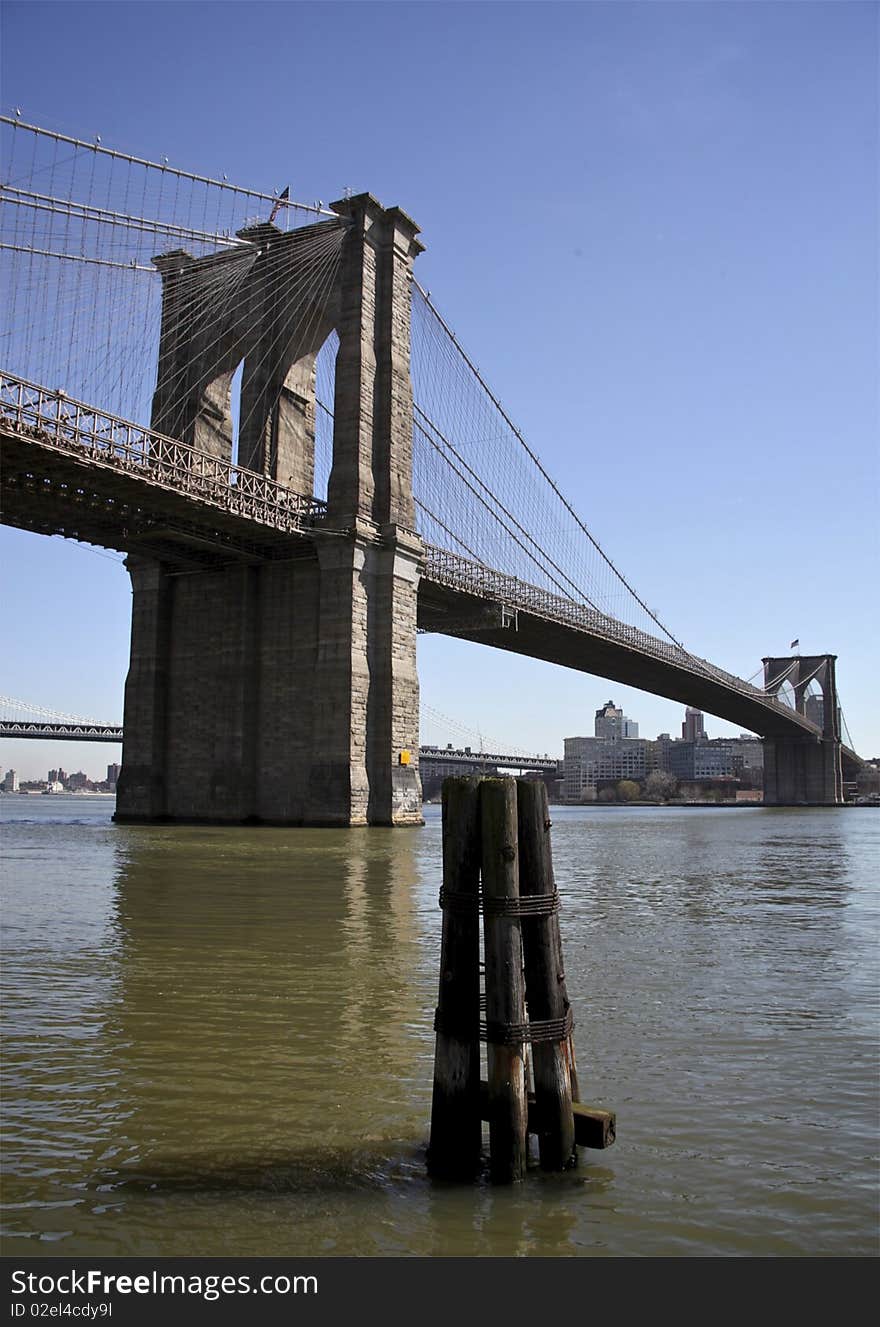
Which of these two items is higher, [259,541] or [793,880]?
[259,541]

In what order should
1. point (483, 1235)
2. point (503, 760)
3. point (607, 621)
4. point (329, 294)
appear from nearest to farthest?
point (483, 1235) < point (329, 294) < point (607, 621) < point (503, 760)

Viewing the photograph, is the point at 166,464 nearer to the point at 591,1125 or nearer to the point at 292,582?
the point at 292,582

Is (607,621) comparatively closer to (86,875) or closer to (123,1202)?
(86,875)

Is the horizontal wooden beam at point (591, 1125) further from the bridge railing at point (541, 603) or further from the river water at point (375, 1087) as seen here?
the bridge railing at point (541, 603)

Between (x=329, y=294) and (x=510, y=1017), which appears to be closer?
(x=510, y=1017)

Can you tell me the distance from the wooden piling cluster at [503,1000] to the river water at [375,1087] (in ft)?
0.56

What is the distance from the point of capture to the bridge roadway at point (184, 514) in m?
28.5

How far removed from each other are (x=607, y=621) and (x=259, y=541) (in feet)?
95.7

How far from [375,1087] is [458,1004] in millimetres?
1043

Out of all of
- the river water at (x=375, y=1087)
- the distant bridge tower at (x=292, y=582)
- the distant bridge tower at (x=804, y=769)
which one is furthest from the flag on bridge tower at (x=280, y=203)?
the distant bridge tower at (x=804, y=769)

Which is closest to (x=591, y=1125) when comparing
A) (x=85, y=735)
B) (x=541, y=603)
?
(x=541, y=603)

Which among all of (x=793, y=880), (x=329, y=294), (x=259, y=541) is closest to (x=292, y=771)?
(x=259, y=541)

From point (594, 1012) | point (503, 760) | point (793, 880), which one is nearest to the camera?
point (594, 1012)
